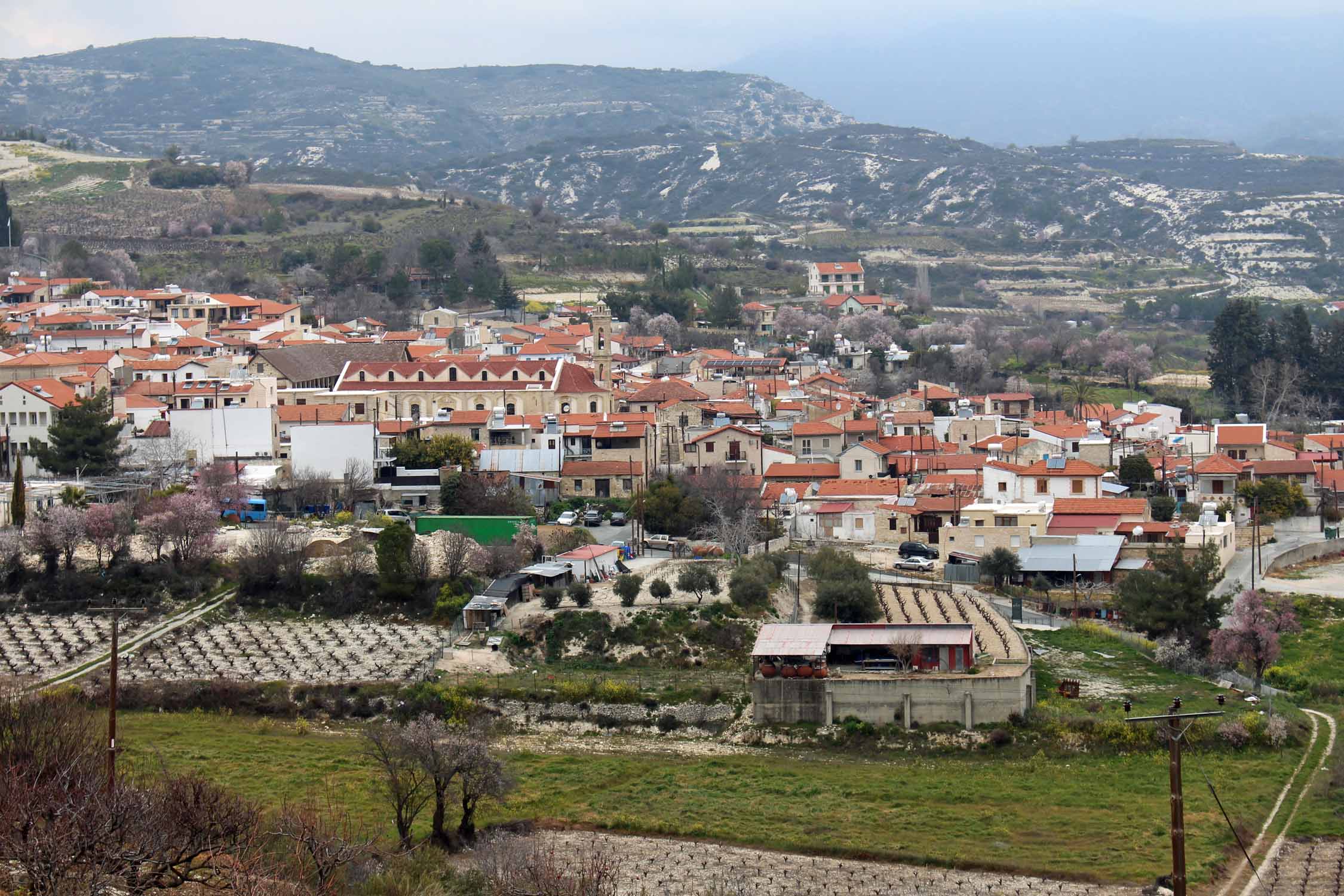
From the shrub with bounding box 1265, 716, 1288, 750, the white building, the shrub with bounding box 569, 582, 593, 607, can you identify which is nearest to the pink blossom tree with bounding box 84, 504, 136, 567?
the shrub with bounding box 569, 582, 593, 607

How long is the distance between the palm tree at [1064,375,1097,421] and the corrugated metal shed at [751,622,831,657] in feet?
78.0

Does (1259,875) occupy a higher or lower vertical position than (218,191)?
lower

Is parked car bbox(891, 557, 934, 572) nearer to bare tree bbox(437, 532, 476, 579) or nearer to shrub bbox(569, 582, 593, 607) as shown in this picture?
shrub bbox(569, 582, 593, 607)

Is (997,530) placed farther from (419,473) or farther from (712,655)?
(419,473)

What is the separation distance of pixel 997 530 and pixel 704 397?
50.5 ft

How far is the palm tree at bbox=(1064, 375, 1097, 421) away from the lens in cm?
5834

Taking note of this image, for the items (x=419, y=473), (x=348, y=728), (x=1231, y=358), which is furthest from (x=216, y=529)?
(x=1231, y=358)

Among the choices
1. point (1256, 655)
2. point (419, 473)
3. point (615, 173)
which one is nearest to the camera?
point (1256, 655)

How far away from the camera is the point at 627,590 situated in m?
35.0

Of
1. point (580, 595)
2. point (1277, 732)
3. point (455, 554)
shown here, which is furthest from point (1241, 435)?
point (455, 554)

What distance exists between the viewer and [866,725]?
29.4 m

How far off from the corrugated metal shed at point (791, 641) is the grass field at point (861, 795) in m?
2.05

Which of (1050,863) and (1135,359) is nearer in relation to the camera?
(1050,863)

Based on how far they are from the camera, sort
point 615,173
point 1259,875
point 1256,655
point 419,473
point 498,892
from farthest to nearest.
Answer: point 615,173 < point 419,473 < point 1256,655 < point 1259,875 < point 498,892
